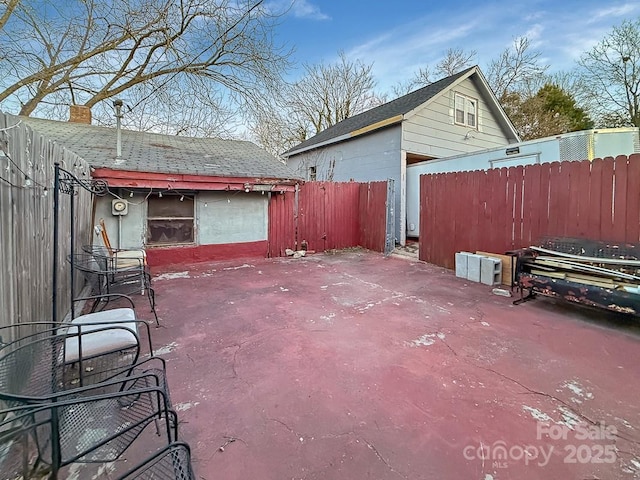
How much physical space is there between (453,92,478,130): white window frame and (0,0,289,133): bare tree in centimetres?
613

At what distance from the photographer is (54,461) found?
→ 1.24m

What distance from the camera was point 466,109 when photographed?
1048 centimetres

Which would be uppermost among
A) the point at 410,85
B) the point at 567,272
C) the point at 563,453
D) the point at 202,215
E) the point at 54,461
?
the point at 410,85

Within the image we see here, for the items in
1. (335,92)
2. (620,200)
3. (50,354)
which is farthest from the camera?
(335,92)

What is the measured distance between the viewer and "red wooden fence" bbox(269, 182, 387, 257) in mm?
8188

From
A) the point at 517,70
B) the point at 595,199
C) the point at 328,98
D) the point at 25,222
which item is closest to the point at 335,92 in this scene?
the point at 328,98

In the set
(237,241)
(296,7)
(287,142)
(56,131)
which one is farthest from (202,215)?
(287,142)

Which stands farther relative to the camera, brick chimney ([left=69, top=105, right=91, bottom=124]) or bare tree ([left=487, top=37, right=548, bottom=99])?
bare tree ([left=487, top=37, right=548, bottom=99])

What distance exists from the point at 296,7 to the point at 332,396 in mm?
7444

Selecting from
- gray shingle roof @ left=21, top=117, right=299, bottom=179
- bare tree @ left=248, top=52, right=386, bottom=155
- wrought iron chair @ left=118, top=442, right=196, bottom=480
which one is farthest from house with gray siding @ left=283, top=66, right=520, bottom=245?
wrought iron chair @ left=118, top=442, right=196, bottom=480

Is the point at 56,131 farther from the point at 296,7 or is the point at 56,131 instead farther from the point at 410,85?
the point at 410,85

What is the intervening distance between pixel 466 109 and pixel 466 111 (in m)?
0.07

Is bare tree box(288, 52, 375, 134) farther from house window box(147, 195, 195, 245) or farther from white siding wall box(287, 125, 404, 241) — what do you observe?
house window box(147, 195, 195, 245)

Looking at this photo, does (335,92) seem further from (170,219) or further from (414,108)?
(170,219)
